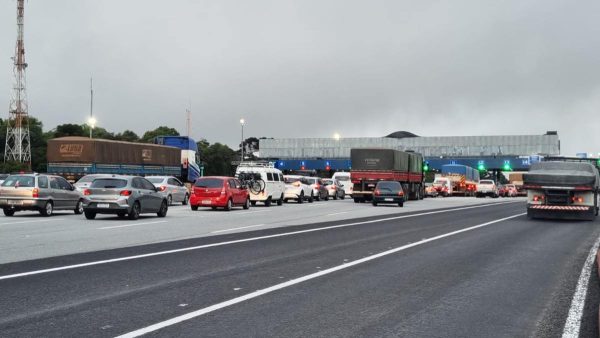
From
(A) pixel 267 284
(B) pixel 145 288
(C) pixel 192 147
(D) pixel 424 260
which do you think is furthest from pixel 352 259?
(C) pixel 192 147

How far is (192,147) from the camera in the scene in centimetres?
5500

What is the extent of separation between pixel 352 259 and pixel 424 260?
4.45 ft

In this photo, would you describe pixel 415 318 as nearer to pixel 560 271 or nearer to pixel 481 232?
pixel 560 271

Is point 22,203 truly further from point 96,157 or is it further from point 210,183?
point 96,157

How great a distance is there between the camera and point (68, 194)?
2672 cm

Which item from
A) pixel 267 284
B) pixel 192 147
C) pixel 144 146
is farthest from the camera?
pixel 192 147

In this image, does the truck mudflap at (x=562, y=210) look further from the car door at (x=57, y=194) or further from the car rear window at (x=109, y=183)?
the car door at (x=57, y=194)

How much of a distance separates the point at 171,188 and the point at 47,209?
11801 mm

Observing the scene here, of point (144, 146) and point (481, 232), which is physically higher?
point (144, 146)

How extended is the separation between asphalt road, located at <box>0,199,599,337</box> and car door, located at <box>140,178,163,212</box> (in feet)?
32.2

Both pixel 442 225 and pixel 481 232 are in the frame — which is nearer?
pixel 481 232

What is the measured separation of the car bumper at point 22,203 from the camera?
2483 cm

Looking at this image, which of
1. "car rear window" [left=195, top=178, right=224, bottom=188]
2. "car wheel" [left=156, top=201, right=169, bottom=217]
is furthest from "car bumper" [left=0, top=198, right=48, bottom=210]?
"car rear window" [left=195, top=178, right=224, bottom=188]

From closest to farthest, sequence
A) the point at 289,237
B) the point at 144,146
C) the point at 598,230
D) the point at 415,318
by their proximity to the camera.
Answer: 1. the point at 415,318
2. the point at 289,237
3. the point at 598,230
4. the point at 144,146
